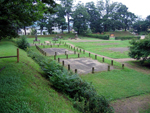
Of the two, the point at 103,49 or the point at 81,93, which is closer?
the point at 81,93

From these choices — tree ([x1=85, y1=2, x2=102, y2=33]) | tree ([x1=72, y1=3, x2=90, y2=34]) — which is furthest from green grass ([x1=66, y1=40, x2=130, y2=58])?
tree ([x1=85, y1=2, x2=102, y2=33])

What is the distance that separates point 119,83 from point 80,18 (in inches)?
2432

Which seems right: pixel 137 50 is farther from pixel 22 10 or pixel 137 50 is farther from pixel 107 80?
pixel 22 10

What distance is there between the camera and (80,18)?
6806 cm

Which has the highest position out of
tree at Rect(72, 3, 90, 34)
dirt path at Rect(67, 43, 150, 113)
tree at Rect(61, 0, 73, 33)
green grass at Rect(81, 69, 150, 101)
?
tree at Rect(61, 0, 73, 33)

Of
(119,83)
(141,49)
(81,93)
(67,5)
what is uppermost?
(67,5)

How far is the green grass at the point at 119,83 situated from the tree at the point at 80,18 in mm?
56981

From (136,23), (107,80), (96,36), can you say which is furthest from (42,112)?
(136,23)

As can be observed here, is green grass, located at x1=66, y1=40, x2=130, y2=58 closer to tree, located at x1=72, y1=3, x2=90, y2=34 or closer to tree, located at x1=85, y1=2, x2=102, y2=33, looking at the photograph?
tree, located at x1=72, y1=3, x2=90, y2=34

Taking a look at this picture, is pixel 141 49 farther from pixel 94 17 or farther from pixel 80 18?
pixel 94 17

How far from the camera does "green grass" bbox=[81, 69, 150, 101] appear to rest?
8.33m

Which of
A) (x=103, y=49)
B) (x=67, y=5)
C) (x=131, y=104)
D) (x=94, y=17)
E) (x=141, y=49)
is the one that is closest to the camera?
(x=131, y=104)

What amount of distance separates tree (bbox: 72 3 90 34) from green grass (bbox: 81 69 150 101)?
187 ft

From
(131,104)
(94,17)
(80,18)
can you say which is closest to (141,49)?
(131,104)
